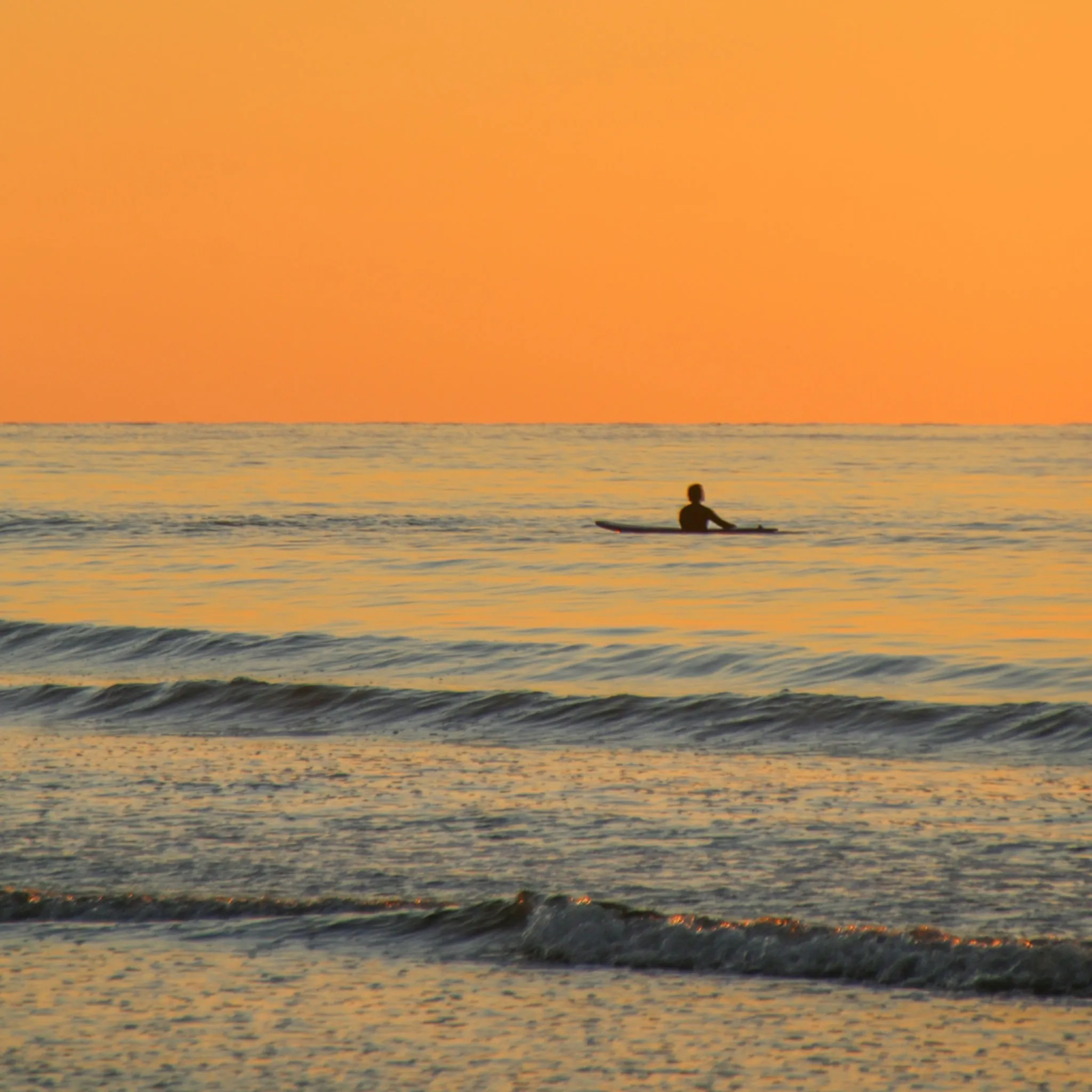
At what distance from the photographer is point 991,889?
8508mm

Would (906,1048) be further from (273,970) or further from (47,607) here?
(47,607)

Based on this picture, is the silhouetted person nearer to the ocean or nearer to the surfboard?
the surfboard

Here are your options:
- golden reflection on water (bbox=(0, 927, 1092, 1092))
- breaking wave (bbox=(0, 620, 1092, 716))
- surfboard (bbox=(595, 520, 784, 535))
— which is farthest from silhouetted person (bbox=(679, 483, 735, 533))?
golden reflection on water (bbox=(0, 927, 1092, 1092))

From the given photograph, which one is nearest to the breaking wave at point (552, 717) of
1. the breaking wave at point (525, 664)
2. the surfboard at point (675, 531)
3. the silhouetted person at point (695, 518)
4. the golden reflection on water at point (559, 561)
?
the breaking wave at point (525, 664)

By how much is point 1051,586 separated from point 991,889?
2451 cm

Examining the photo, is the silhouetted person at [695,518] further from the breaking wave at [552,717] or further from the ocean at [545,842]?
the breaking wave at [552,717]

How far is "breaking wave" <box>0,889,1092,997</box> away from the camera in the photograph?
723cm

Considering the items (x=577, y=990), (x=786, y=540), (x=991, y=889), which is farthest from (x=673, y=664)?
(x=786, y=540)

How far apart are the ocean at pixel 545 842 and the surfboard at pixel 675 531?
1178 cm

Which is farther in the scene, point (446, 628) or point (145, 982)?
point (446, 628)

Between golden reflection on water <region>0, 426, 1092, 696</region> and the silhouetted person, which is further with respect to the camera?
the silhouetted person

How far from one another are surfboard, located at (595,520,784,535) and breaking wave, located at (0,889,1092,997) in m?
32.2

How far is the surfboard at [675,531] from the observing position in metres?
41.3

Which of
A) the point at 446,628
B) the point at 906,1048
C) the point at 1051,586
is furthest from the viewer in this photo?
the point at 1051,586
